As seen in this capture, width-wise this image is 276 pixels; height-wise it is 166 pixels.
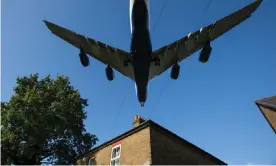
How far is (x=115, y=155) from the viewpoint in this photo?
76.0ft

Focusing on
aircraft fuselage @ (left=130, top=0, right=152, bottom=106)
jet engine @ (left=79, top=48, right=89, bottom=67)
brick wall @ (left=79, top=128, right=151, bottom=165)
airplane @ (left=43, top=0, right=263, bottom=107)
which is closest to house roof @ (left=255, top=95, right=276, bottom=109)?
airplane @ (left=43, top=0, right=263, bottom=107)

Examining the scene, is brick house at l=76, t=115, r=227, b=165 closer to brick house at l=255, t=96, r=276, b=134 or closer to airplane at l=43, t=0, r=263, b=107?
airplane at l=43, t=0, r=263, b=107

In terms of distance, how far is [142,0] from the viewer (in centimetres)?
1830

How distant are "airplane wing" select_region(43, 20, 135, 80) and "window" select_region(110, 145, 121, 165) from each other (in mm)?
7405

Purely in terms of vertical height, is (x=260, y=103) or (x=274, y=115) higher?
(x=260, y=103)

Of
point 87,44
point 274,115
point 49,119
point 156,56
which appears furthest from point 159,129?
point 49,119

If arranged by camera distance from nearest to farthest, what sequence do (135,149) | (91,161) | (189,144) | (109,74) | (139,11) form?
(139,11), (135,149), (189,144), (109,74), (91,161)

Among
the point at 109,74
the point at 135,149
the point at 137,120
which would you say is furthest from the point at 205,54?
the point at 135,149

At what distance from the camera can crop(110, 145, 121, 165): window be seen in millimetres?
22620

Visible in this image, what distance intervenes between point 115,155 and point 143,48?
8.94m

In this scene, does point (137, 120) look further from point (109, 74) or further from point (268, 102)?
point (268, 102)

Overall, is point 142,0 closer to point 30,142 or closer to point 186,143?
point 186,143

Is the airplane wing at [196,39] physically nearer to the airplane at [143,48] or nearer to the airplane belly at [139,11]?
the airplane at [143,48]

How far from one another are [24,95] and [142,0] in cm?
2524
